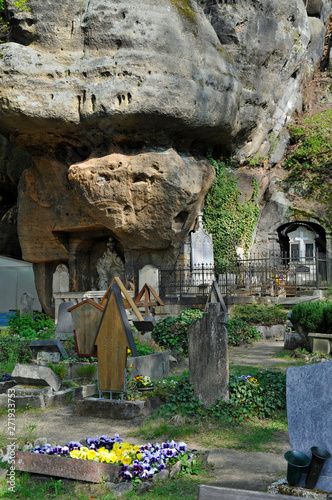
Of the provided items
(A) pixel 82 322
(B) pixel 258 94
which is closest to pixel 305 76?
(B) pixel 258 94

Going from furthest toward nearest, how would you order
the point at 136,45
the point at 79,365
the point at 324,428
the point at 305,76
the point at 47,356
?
the point at 305,76, the point at 136,45, the point at 47,356, the point at 79,365, the point at 324,428

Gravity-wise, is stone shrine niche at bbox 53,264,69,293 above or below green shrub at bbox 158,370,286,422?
above

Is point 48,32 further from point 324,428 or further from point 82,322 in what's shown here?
point 324,428

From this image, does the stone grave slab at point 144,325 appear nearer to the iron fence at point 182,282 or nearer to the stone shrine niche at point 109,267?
the iron fence at point 182,282

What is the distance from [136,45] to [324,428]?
50.2ft

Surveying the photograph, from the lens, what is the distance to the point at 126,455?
4.62m

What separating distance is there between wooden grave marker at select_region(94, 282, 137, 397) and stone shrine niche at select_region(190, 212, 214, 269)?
1238 cm

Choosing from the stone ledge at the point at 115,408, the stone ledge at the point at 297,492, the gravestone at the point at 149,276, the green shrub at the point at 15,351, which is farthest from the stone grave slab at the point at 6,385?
the gravestone at the point at 149,276

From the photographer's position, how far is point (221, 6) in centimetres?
2059

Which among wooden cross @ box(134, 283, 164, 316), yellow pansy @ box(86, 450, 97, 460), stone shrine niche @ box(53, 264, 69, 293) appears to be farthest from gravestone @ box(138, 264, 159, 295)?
yellow pansy @ box(86, 450, 97, 460)

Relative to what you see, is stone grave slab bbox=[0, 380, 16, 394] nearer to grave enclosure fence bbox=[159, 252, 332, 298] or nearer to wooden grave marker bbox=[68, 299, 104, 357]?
wooden grave marker bbox=[68, 299, 104, 357]

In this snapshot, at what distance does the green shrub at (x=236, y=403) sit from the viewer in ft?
20.8

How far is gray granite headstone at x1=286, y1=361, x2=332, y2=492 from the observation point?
333cm

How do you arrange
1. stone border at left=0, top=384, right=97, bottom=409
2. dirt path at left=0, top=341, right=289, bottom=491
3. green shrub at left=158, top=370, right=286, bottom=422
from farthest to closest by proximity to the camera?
1. stone border at left=0, top=384, right=97, bottom=409
2. green shrub at left=158, top=370, right=286, bottom=422
3. dirt path at left=0, top=341, right=289, bottom=491
